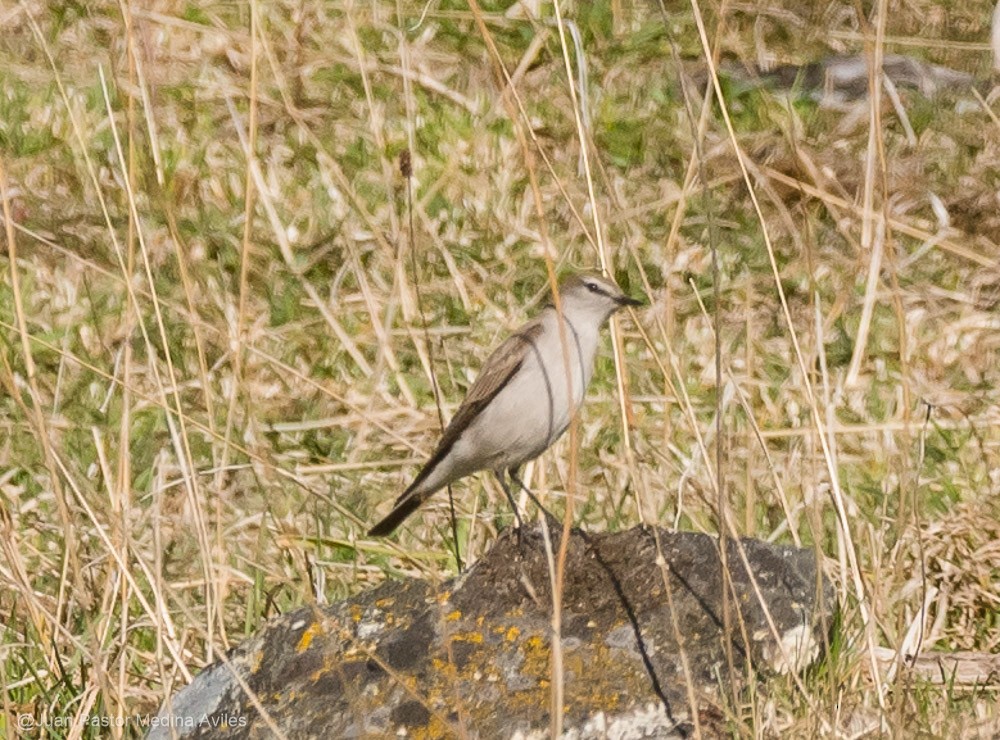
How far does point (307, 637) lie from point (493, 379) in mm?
1639

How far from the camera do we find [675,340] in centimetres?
698

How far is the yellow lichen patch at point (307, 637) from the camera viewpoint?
377cm

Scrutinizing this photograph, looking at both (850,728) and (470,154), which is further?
(470,154)

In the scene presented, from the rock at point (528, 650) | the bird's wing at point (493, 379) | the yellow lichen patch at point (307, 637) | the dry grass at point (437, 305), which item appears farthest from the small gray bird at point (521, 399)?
the yellow lichen patch at point (307, 637)

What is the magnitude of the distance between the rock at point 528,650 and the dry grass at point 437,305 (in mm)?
176

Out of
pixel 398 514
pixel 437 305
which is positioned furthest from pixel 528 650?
pixel 437 305

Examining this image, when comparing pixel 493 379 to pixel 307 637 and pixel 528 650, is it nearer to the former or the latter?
pixel 307 637

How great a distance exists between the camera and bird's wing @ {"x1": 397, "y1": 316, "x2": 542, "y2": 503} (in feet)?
17.1

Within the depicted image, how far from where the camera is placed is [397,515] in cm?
525

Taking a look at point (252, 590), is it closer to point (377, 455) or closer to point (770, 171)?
point (377, 455)

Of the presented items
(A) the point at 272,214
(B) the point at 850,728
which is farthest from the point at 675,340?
(B) the point at 850,728

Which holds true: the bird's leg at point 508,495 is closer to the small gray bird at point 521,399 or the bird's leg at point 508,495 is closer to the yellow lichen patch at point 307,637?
the small gray bird at point 521,399

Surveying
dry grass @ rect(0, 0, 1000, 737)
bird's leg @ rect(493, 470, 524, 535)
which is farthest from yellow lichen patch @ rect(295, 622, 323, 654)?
bird's leg @ rect(493, 470, 524, 535)

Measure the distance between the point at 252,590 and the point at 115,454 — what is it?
178cm
